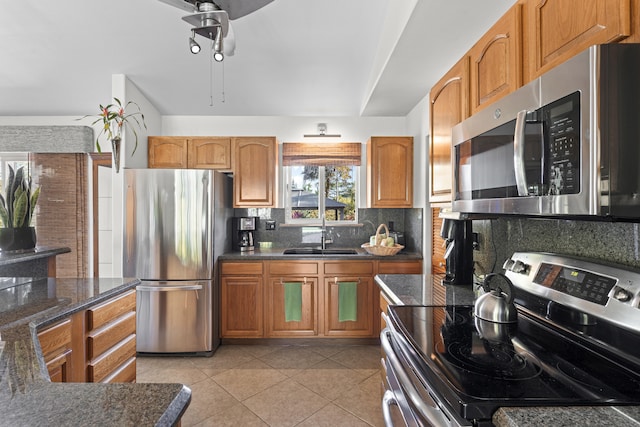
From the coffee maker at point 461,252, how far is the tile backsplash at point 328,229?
5.78ft

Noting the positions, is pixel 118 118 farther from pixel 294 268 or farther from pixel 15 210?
pixel 294 268

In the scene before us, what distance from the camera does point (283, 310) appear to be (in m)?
3.28

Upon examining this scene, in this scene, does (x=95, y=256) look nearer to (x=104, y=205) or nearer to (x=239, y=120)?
(x=104, y=205)

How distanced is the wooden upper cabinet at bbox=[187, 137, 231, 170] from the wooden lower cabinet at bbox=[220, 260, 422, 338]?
107 centimetres

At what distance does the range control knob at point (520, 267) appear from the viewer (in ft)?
4.78

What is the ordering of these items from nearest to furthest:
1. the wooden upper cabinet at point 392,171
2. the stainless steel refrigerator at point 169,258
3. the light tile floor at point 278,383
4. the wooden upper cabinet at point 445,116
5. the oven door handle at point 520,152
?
the oven door handle at point 520,152, the wooden upper cabinet at point 445,116, the light tile floor at point 278,383, the stainless steel refrigerator at point 169,258, the wooden upper cabinet at point 392,171

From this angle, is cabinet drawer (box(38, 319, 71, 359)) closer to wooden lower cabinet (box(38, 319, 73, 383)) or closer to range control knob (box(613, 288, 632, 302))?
wooden lower cabinet (box(38, 319, 73, 383))

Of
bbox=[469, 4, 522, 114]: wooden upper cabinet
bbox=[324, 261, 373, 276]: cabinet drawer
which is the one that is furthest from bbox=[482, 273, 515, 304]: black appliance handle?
bbox=[324, 261, 373, 276]: cabinet drawer

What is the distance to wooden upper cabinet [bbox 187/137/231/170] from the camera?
3.54 meters

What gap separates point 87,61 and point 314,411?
3523 millimetres

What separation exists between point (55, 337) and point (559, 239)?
216cm

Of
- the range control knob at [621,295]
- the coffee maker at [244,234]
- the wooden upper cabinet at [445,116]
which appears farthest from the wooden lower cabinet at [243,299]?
the range control knob at [621,295]

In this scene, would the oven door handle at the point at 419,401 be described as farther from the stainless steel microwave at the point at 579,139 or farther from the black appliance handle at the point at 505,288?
the stainless steel microwave at the point at 579,139

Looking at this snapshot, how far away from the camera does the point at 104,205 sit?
4.03m
